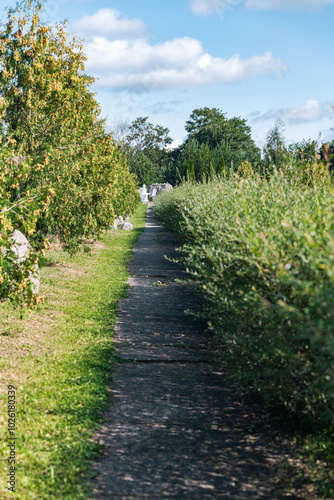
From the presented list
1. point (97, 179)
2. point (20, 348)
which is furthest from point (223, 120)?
point (20, 348)

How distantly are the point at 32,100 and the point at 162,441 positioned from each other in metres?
7.33

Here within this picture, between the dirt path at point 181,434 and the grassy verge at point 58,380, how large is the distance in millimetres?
187

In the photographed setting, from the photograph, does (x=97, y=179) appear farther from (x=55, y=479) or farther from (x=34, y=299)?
(x=55, y=479)

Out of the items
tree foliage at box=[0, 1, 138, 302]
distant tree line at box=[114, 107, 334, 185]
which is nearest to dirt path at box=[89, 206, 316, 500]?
tree foliage at box=[0, 1, 138, 302]

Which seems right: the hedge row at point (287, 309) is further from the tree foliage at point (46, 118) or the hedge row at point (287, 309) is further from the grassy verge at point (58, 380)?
the tree foliage at point (46, 118)

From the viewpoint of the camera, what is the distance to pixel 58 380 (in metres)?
5.29

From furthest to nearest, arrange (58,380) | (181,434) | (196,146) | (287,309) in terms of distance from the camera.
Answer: (196,146) < (58,380) < (181,434) < (287,309)

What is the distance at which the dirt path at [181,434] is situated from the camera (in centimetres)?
342

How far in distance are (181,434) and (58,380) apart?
172 cm

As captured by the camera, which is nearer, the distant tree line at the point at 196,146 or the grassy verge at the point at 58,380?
the grassy verge at the point at 58,380

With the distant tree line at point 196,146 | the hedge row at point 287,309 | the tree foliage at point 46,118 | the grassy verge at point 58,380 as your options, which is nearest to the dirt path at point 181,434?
the grassy verge at point 58,380

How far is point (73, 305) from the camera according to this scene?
28.1ft

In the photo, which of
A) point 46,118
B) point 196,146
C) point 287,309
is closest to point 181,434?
point 287,309

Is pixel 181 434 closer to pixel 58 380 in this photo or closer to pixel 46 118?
pixel 58 380
